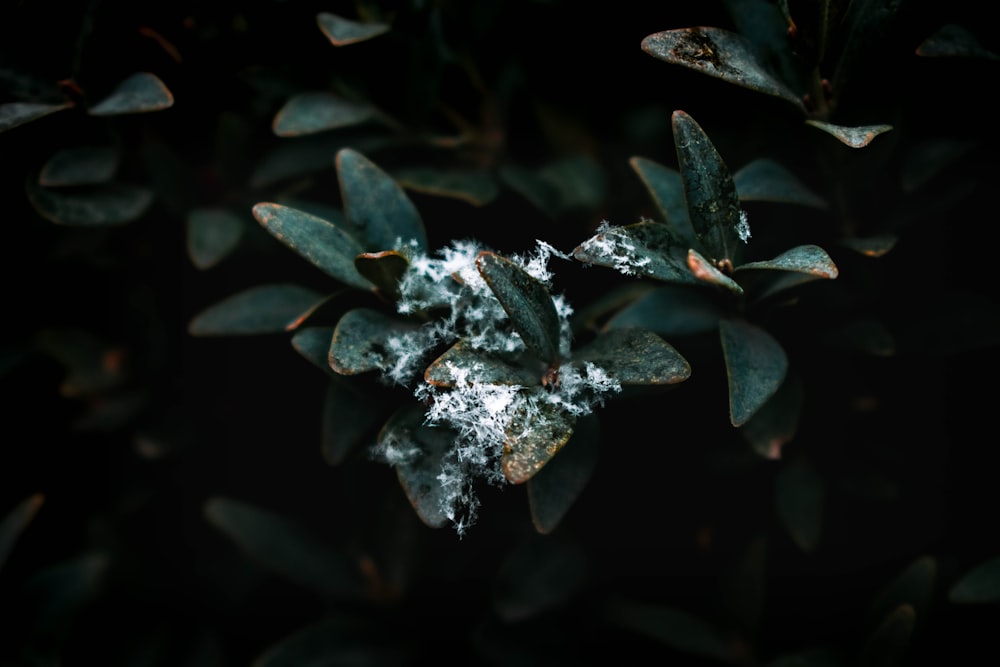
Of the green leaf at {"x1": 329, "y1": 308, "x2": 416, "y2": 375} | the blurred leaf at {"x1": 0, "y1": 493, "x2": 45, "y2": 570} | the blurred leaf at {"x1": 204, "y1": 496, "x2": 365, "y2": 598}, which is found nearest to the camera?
the green leaf at {"x1": 329, "y1": 308, "x2": 416, "y2": 375}

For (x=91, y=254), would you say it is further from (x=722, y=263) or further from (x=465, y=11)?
(x=722, y=263)

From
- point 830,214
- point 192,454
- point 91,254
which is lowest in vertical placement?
point 192,454

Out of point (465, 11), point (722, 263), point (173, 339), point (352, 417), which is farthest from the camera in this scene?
point (173, 339)

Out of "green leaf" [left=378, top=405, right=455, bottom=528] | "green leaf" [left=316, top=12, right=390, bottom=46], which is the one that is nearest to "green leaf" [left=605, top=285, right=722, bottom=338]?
"green leaf" [left=378, top=405, right=455, bottom=528]

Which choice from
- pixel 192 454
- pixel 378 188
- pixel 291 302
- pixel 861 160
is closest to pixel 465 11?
pixel 378 188

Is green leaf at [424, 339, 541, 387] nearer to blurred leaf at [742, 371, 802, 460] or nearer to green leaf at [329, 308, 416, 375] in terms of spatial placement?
green leaf at [329, 308, 416, 375]
